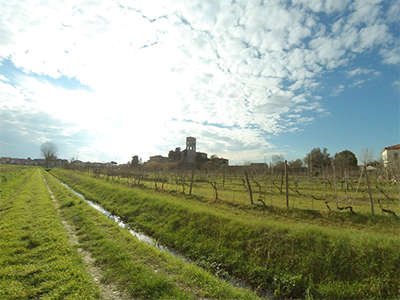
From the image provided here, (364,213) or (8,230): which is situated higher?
(364,213)

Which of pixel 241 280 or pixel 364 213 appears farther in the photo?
pixel 364 213

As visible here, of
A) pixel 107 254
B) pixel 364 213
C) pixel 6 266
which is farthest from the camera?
pixel 364 213

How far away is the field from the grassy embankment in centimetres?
172

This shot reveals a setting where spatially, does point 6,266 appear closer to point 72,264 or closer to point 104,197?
point 72,264

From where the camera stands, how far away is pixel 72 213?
11.8 meters

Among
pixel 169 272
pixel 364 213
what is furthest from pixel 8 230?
pixel 364 213

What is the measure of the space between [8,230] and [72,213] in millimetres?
3830

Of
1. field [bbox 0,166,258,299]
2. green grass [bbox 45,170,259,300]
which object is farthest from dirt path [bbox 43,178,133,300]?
green grass [bbox 45,170,259,300]

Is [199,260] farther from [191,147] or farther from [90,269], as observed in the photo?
[191,147]

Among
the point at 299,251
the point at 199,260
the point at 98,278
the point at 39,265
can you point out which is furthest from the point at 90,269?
the point at 299,251

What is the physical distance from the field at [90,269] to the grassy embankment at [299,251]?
1721mm

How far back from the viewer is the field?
15.6ft

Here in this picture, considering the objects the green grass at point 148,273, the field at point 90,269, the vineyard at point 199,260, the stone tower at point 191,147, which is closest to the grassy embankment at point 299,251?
the vineyard at point 199,260

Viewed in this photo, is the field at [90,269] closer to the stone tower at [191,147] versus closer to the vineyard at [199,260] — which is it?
the vineyard at [199,260]
